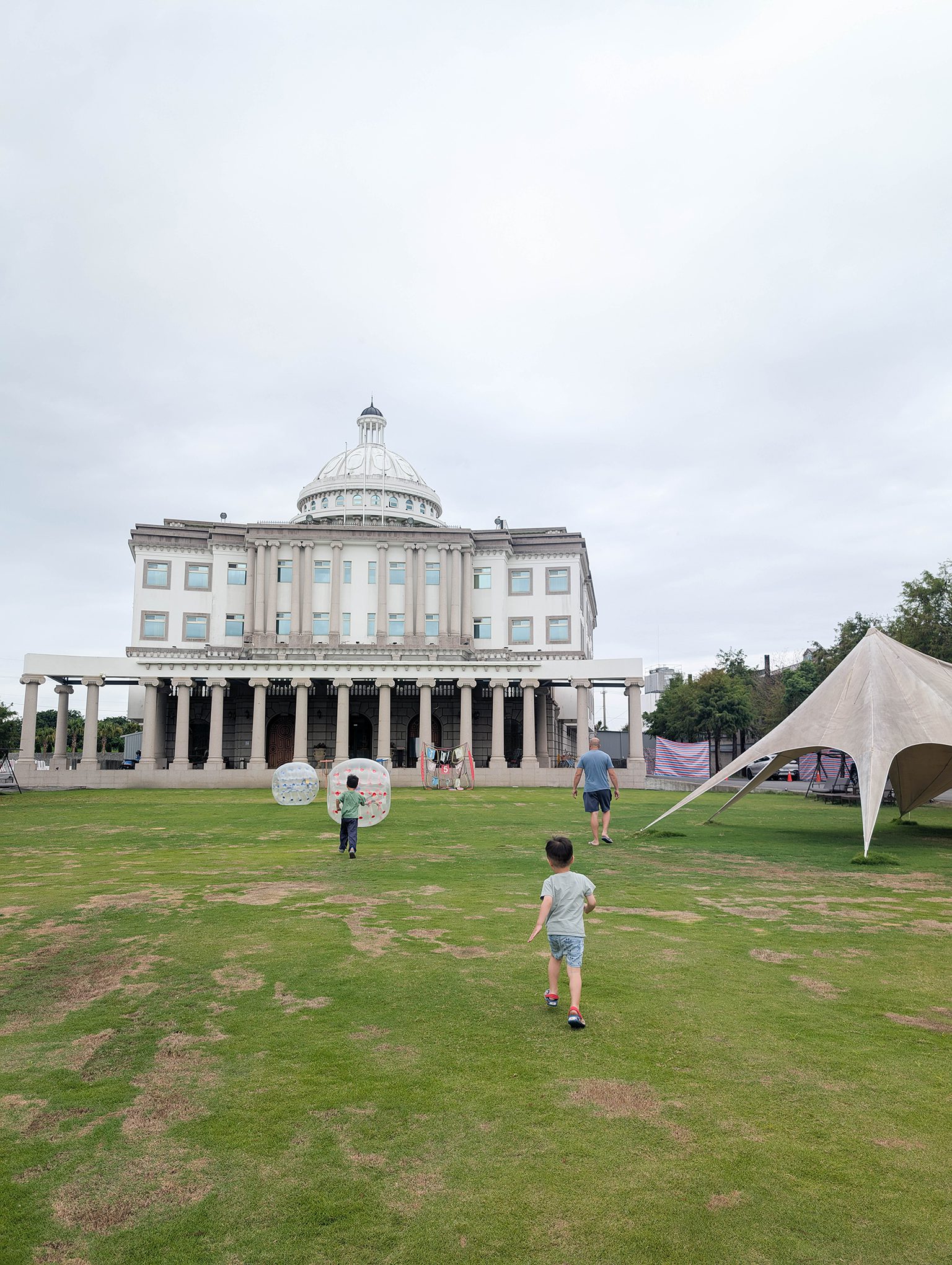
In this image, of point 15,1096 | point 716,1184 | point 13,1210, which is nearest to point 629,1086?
point 716,1184

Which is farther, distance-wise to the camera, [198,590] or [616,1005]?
[198,590]

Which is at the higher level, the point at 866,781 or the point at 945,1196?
the point at 866,781

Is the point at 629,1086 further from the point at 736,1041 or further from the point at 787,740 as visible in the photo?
the point at 787,740

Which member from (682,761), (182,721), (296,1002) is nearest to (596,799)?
(296,1002)

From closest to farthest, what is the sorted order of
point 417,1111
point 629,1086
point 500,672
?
point 417,1111, point 629,1086, point 500,672

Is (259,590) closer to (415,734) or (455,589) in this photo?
(455,589)

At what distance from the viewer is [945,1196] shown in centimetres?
421

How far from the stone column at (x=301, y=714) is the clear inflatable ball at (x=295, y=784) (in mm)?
19271

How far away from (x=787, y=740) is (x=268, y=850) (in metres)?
10.9

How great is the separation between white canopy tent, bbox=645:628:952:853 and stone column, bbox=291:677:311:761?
104ft

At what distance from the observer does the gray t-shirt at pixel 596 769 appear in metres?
16.1

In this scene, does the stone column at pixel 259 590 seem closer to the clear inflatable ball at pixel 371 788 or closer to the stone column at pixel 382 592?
the stone column at pixel 382 592

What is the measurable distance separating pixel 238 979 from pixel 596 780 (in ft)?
31.4

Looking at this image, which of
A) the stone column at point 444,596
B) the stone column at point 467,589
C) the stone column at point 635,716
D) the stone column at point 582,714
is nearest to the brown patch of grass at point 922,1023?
the stone column at point 582,714
